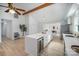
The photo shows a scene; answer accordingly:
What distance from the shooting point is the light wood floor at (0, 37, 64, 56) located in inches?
68.7

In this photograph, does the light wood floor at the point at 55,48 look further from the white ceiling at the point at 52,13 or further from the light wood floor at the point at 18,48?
the white ceiling at the point at 52,13

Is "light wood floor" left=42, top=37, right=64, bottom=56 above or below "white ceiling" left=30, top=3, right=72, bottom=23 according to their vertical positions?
below

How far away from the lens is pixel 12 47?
1.83 m

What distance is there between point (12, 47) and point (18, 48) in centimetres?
12

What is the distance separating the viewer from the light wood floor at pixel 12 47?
68.3 inches

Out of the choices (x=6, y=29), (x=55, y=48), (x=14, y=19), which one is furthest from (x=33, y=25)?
(x=55, y=48)

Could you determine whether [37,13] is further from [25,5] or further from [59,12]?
[59,12]

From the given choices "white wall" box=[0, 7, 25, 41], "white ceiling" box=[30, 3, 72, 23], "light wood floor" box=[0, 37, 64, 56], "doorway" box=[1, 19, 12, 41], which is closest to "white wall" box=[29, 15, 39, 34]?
"white ceiling" box=[30, 3, 72, 23]

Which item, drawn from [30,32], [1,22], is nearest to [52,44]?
[30,32]

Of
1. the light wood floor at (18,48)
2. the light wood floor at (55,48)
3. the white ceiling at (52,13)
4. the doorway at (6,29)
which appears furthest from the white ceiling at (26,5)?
the light wood floor at (55,48)

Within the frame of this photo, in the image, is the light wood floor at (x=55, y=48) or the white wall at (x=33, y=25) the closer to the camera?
the light wood floor at (x=55, y=48)

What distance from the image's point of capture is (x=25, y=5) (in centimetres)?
174

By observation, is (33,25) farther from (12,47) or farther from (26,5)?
(12,47)

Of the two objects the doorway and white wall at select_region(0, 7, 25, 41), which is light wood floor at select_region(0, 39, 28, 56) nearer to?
the doorway
